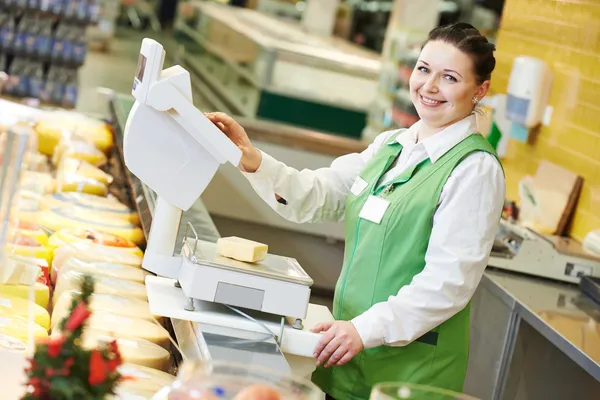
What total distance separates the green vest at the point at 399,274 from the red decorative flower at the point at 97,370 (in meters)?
1.38

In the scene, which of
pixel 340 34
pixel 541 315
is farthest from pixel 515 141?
pixel 340 34

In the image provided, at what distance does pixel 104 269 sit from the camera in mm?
2754

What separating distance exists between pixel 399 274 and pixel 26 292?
2.98ft

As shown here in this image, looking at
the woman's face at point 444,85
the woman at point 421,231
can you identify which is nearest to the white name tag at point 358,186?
the woman at point 421,231

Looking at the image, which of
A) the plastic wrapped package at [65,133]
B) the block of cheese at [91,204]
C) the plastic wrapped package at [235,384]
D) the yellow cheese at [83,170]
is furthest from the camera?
the plastic wrapped package at [65,133]

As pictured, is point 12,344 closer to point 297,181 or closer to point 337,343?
point 337,343

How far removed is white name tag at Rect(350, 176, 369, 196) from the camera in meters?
2.61

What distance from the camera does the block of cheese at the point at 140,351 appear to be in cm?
207

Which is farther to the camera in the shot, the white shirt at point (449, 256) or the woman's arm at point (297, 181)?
the woman's arm at point (297, 181)

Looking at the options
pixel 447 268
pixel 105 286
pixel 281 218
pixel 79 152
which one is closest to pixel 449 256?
pixel 447 268

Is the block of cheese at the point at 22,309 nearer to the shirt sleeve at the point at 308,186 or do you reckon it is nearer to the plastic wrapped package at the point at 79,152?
the shirt sleeve at the point at 308,186

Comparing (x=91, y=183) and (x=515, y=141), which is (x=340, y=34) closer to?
(x=515, y=141)

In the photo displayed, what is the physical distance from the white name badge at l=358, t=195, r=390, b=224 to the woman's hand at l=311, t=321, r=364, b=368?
0.30 meters

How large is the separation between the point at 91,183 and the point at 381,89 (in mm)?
5776
